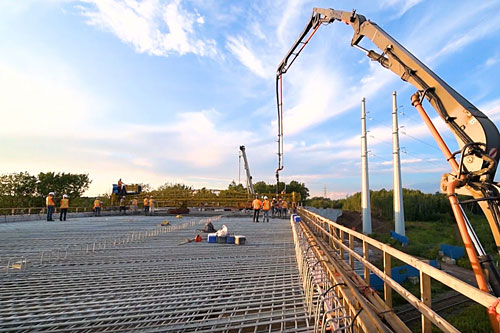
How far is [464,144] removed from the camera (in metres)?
4.94

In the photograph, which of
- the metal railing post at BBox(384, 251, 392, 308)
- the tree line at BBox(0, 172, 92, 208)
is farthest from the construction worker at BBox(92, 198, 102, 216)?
the tree line at BBox(0, 172, 92, 208)

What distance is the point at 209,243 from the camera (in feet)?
28.7

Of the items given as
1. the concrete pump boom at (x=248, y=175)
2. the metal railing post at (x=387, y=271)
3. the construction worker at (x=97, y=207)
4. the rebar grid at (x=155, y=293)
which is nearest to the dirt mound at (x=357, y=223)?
the concrete pump boom at (x=248, y=175)

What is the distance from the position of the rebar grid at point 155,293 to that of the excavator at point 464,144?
2.50m

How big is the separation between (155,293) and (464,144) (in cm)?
565

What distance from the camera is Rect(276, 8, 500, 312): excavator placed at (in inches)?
150

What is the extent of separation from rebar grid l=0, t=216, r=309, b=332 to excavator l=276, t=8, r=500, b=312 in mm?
2497

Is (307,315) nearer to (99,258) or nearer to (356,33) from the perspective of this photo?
(99,258)

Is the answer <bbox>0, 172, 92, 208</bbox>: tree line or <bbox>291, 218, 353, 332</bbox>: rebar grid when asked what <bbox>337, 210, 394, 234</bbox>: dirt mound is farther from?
<bbox>0, 172, 92, 208</bbox>: tree line

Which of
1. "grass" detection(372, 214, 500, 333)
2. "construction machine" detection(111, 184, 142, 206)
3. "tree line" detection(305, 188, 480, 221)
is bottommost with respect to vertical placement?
"grass" detection(372, 214, 500, 333)

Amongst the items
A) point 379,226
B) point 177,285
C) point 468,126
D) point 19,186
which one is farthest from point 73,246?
point 19,186

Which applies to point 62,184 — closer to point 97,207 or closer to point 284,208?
point 97,207

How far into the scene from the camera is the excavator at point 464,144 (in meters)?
3.82

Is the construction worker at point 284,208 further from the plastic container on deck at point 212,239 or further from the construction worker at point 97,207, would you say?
the plastic container on deck at point 212,239
